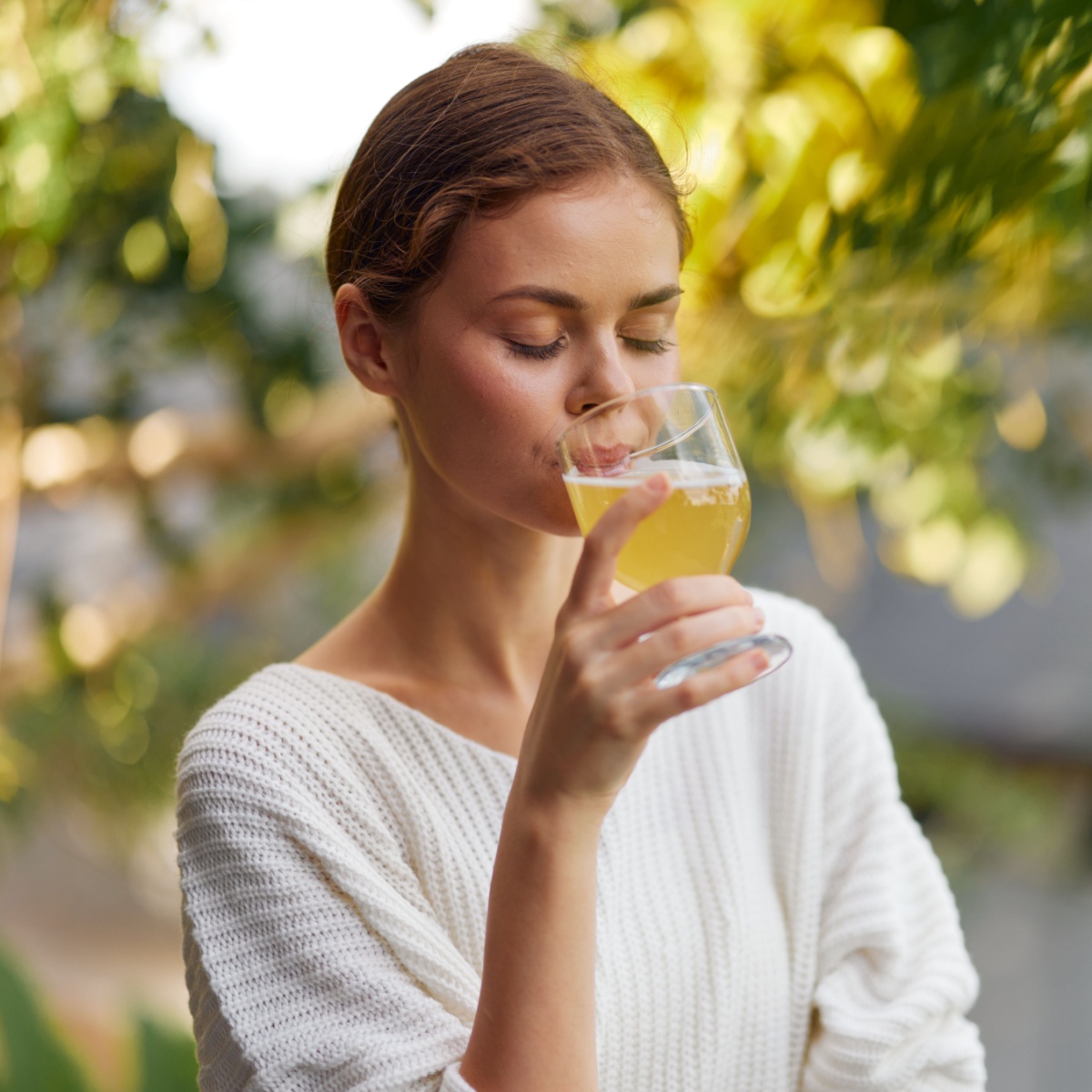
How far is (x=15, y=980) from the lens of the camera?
3.17 metres

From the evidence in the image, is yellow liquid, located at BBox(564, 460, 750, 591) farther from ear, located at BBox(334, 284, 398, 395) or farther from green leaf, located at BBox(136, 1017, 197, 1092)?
green leaf, located at BBox(136, 1017, 197, 1092)

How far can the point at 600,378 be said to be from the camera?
1287mm

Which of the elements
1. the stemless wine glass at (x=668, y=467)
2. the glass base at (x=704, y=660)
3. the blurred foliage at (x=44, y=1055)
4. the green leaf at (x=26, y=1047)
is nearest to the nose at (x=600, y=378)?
the stemless wine glass at (x=668, y=467)

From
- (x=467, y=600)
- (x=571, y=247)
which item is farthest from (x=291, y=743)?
(x=571, y=247)

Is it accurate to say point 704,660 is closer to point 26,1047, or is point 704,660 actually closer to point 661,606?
point 661,606

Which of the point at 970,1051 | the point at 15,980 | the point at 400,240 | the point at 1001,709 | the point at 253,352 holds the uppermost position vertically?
the point at 400,240

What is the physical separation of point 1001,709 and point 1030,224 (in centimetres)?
452

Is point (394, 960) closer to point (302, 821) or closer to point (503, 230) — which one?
point (302, 821)

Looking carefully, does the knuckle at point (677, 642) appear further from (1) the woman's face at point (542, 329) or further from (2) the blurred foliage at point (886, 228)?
(2) the blurred foliage at point (886, 228)

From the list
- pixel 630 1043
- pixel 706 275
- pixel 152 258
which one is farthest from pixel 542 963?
pixel 152 258

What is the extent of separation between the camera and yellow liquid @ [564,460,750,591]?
3.75 feet

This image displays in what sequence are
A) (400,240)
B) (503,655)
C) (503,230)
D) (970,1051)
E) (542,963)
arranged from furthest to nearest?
1. (503,655)
2. (970,1051)
3. (400,240)
4. (503,230)
5. (542,963)

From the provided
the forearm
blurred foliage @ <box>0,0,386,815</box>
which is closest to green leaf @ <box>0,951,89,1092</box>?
blurred foliage @ <box>0,0,386,815</box>

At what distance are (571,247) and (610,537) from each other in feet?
1.40
